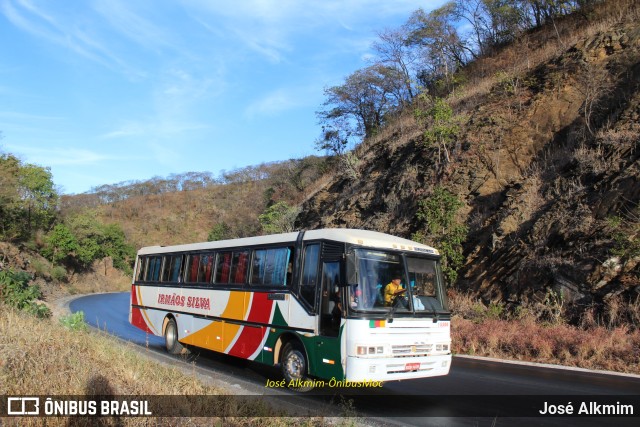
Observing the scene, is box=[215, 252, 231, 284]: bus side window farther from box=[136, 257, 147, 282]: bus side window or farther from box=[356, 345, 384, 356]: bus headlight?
box=[136, 257, 147, 282]: bus side window

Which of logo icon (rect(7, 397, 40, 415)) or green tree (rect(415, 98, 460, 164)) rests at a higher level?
green tree (rect(415, 98, 460, 164))

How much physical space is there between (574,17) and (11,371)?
1285 inches

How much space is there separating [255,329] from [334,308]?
8.67 ft

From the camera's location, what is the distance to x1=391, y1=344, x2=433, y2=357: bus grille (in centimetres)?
810

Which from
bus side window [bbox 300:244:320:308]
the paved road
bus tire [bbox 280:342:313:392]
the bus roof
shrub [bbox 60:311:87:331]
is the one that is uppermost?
the bus roof

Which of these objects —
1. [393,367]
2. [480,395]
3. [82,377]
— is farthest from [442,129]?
[82,377]

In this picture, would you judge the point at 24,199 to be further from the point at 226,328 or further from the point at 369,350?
the point at 369,350

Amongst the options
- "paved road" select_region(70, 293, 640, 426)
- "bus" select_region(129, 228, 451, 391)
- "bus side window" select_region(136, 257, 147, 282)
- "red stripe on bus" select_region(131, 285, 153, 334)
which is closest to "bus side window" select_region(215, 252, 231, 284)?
"bus" select_region(129, 228, 451, 391)

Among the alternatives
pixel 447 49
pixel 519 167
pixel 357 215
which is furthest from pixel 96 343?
pixel 447 49

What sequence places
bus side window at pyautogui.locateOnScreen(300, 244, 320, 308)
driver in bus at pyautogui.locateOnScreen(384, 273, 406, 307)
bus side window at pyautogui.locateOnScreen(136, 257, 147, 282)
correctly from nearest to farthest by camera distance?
1. driver in bus at pyautogui.locateOnScreen(384, 273, 406, 307)
2. bus side window at pyautogui.locateOnScreen(300, 244, 320, 308)
3. bus side window at pyautogui.locateOnScreen(136, 257, 147, 282)

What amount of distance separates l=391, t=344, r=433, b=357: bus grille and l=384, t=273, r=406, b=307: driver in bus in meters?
0.72

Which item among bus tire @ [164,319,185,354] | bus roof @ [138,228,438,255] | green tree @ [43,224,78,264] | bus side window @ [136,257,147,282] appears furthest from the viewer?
green tree @ [43,224,78,264]

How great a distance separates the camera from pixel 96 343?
8484mm

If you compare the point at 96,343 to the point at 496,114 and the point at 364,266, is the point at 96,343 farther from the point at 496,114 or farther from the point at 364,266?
the point at 496,114
